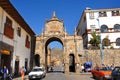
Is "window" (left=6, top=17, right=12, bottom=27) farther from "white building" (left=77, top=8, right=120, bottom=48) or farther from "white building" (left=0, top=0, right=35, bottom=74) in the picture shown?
"white building" (left=77, top=8, right=120, bottom=48)

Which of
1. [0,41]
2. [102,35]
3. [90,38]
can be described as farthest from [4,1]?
[102,35]

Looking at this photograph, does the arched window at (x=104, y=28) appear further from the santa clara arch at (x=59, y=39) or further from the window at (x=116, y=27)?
the santa clara arch at (x=59, y=39)

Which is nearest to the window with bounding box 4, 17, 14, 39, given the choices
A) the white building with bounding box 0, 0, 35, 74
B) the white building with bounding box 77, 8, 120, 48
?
the white building with bounding box 0, 0, 35, 74

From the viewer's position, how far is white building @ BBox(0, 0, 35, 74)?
2190 cm

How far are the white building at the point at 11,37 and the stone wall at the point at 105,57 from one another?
51.1 ft

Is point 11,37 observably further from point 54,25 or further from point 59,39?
point 54,25

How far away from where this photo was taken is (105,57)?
42.6 meters

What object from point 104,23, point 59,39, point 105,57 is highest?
point 104,23

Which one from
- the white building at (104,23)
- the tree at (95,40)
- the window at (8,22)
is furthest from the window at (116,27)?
the window at (8,22)

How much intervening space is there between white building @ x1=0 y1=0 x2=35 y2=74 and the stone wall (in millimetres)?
15576

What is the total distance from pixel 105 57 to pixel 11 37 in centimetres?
2409

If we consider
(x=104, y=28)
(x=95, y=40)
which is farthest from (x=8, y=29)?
(x=104, y=28)

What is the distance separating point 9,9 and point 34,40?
19.3 m

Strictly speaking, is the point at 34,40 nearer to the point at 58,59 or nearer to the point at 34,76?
the point at 34,76
